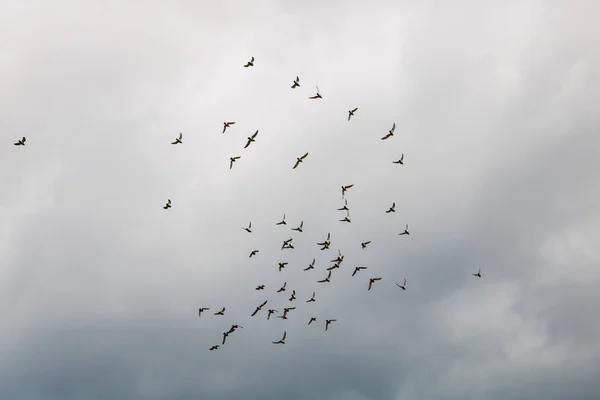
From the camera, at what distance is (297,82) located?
7849 inches

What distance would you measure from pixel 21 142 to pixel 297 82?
2875 inches

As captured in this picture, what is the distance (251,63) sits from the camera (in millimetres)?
194625

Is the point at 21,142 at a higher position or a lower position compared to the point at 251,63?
lower

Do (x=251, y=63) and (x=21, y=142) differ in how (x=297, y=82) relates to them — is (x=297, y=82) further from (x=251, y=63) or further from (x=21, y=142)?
(x=21, y=142)

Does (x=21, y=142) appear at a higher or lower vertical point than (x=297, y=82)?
lower

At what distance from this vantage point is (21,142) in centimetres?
19375

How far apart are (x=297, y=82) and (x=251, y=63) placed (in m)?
13.4

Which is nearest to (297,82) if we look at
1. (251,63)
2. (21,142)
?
(251,63)

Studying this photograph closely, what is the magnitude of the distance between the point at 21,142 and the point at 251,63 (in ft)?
205
